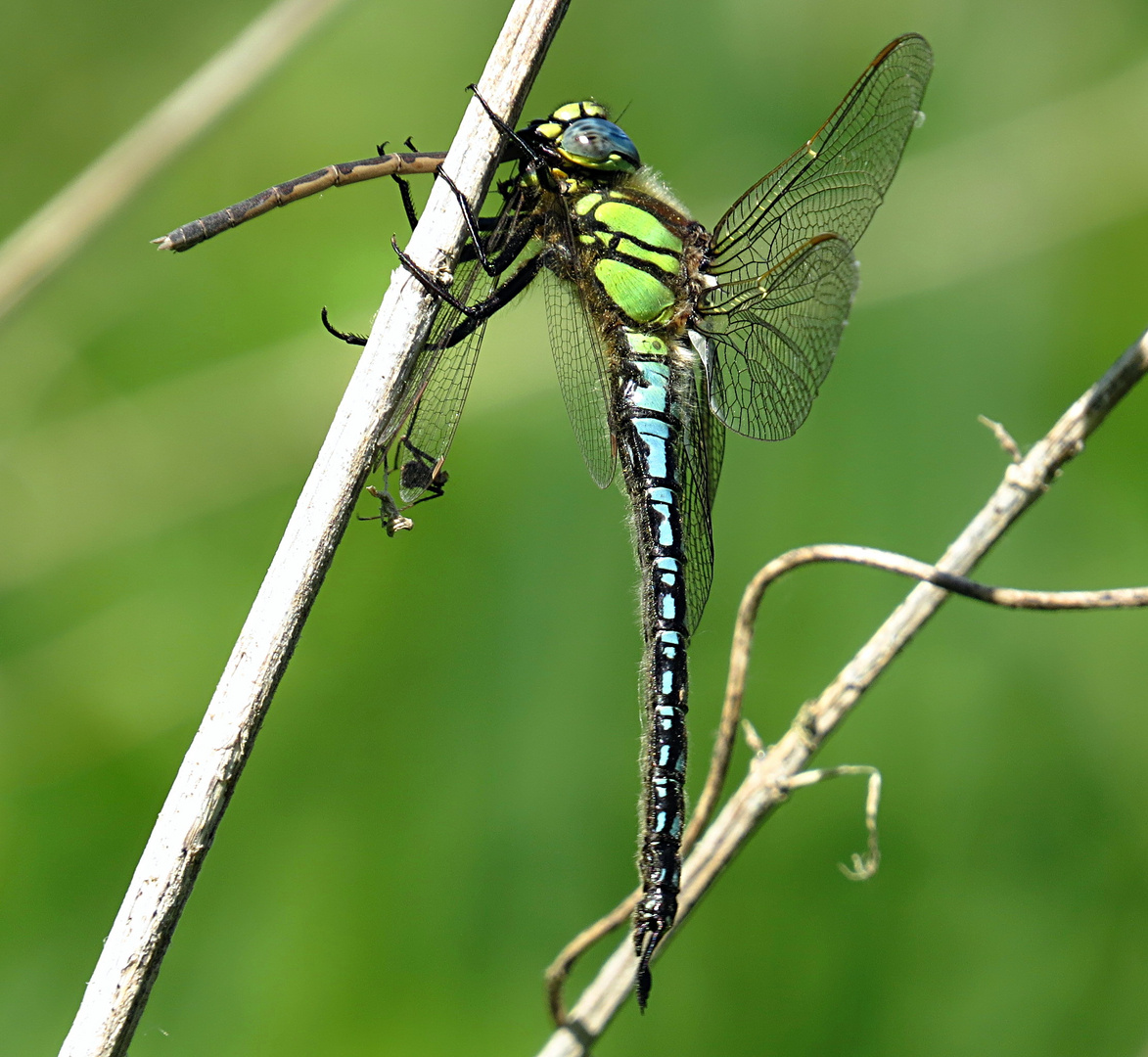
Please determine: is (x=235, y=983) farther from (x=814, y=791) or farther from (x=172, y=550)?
(x=814, y=791)

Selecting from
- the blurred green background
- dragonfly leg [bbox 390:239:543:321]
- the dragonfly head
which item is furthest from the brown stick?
the blurred green background

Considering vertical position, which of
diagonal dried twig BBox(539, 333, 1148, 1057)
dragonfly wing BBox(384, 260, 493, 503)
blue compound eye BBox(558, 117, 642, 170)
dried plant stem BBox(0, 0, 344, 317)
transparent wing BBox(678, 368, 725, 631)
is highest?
dried plant stem BBox(0, 0, 344, 317)

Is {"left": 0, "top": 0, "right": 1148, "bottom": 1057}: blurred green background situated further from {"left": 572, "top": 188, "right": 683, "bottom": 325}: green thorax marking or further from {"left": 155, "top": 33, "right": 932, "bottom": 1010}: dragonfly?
{"left": 572, "top": 188, "right": 683, "bottom": 325}: green thorax marking

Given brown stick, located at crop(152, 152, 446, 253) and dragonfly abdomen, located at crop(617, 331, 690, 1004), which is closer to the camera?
brown stick, located at crop(152, 152, 446, 253)

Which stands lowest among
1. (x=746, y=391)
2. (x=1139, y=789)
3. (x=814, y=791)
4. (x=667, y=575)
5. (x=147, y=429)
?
(x=1139, y=789)

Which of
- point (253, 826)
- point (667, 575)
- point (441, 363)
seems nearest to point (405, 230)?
point (441, 363)
